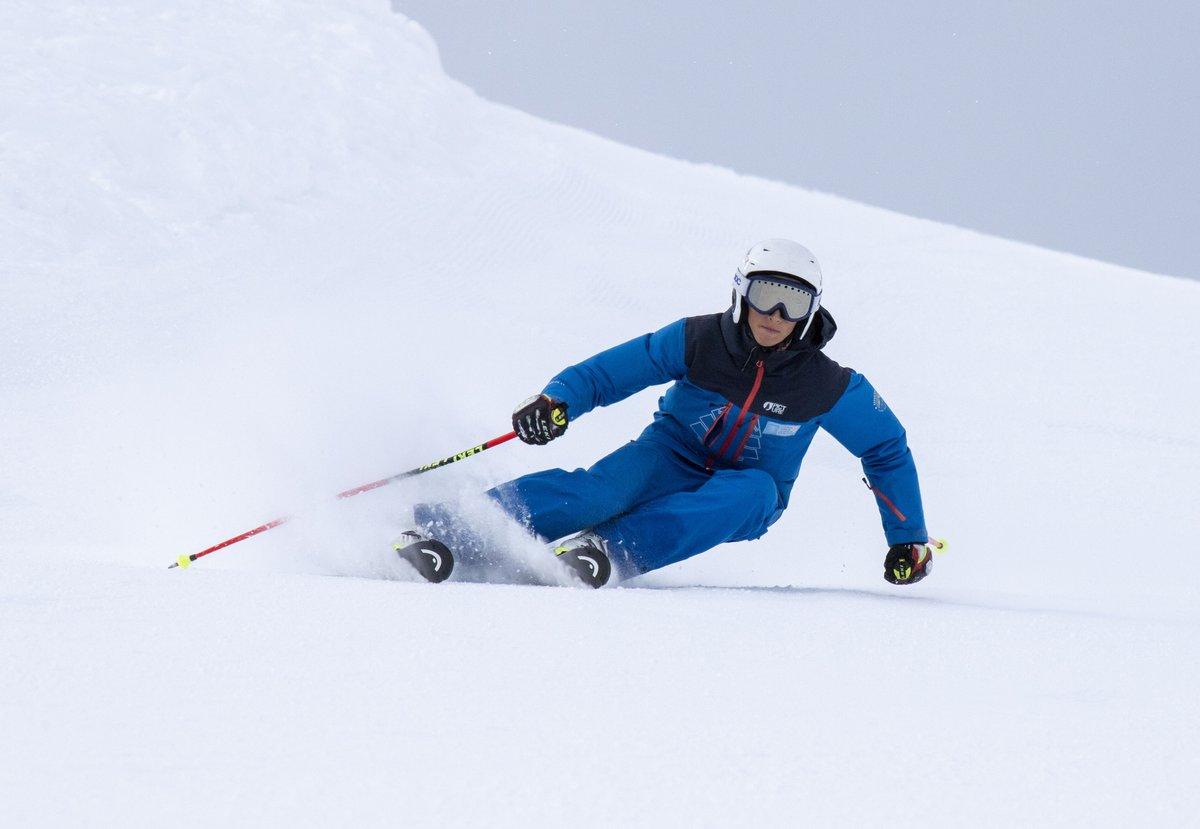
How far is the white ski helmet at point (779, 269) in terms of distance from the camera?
3.53 metres

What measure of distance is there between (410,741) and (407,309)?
7816mm

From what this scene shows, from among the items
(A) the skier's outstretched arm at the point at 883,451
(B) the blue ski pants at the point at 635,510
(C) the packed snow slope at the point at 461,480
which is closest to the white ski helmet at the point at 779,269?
(A) the skier's outstretched arm at the point at 883,451

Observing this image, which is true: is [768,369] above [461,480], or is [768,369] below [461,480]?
Result: above

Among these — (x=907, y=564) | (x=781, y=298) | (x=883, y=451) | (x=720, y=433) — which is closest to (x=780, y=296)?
(x=781, y=298)

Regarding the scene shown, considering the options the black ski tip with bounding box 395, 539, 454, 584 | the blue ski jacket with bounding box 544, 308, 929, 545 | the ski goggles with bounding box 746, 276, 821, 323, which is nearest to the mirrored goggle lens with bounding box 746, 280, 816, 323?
the ski goggles with bounding box 746, 276, 821, 323

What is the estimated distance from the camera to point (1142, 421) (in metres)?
9.11

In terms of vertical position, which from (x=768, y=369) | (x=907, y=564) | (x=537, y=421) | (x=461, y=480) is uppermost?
(x=768, y=369)

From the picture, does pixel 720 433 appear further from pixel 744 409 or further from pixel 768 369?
pixel 768 369

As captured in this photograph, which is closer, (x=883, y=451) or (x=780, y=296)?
(x=780, y=296)

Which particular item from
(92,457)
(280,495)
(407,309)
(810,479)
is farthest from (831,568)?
(407,309)

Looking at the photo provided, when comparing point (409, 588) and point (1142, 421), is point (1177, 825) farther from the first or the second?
point (1142, 421)

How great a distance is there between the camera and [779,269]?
352 cm

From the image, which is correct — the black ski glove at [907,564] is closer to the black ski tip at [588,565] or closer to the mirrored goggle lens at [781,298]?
the mirrored goggle lens at [781,298]

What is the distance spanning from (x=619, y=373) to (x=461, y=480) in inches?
22.3
